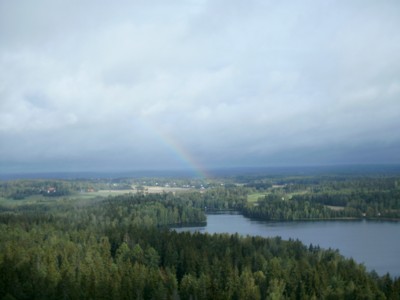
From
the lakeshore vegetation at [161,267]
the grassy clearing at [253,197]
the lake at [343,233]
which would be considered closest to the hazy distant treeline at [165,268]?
the lakeshore vegetation at [161,267]

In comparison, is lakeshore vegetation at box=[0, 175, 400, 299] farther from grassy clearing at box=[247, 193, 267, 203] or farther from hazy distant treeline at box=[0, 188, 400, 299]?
grassy clearing at box=[247, 193, 267, 203]

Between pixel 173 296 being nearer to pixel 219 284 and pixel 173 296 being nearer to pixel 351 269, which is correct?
pixel 219 284

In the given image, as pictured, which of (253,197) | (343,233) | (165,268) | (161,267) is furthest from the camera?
(253,197)

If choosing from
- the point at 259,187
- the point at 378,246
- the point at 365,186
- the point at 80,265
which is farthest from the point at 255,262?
the point at 259,187

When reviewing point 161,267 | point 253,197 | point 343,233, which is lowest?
point 343,233

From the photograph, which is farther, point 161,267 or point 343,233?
point 343,233

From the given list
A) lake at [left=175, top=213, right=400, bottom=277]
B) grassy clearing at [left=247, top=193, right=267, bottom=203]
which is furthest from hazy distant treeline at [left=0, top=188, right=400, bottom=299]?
grassy clearing at [left=247, top=193, right=267, bottom=203]

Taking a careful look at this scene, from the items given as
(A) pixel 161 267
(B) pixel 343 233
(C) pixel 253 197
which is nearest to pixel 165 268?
(A) pixel 161 267

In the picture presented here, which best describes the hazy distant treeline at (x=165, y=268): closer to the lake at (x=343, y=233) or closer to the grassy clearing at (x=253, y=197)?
the lake at (x=343, y=233)

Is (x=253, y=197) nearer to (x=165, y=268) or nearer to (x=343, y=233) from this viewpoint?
(x=343, y=233)
